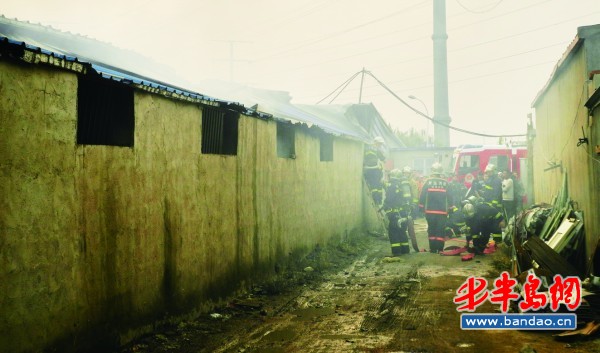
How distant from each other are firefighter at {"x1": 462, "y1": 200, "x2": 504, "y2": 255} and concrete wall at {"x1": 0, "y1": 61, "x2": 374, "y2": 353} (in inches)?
191

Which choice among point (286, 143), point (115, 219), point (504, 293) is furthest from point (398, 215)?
point (115, 219)

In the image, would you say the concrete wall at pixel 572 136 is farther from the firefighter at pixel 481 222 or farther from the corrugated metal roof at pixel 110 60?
the corrugated metal roof at pixel 110 60

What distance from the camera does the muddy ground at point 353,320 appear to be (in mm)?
4777

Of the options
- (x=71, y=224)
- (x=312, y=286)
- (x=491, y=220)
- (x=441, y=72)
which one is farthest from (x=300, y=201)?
(x=441, y=72)

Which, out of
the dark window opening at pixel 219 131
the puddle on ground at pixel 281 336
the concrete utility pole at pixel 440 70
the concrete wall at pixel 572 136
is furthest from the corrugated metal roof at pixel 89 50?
the concrete utility pole at pixel 440 70

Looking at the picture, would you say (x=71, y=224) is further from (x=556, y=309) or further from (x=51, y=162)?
(x=556, y=309)

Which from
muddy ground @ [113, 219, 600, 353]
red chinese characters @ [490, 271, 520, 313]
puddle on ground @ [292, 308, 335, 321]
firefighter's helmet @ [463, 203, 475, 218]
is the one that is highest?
firefighter's helmet @ [463, 203, 475, 218]

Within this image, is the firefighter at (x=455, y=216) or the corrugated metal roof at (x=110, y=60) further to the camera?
the firefighter at (x=455, y=216)

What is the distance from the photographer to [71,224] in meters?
4.02

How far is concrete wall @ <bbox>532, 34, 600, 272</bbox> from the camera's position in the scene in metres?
6.43

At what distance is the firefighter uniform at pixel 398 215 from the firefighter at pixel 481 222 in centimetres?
134

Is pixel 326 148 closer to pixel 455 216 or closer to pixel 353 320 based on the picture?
pixel 455 216

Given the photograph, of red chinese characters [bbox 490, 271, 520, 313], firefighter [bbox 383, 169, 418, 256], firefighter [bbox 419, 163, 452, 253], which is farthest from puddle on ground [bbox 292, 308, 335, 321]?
firefighter [bbox 419, 163, 452, 253]

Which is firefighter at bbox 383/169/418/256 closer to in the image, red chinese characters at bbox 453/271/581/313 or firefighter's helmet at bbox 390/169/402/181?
firefighter's helmet at bbox 390/169/402/181
